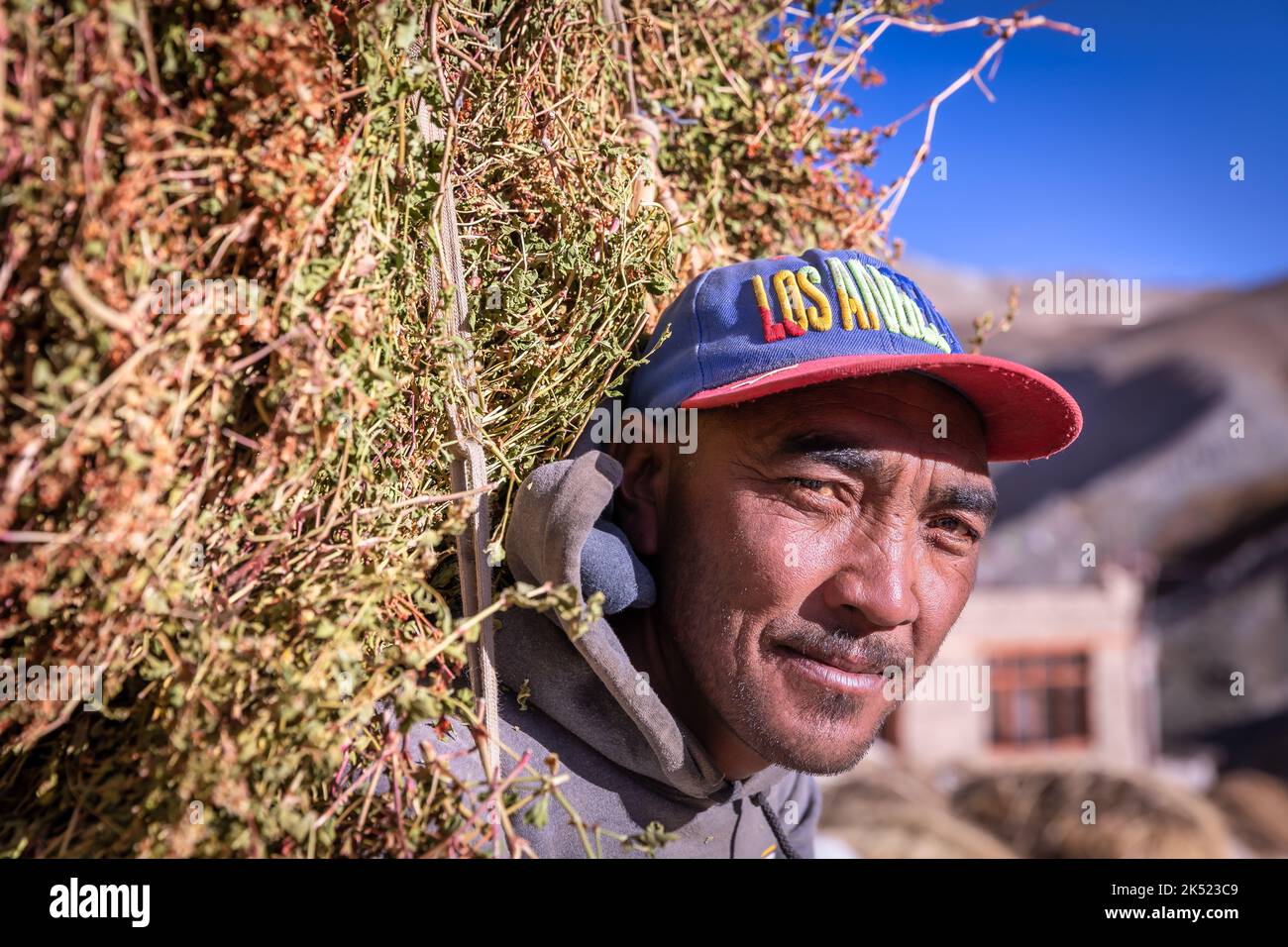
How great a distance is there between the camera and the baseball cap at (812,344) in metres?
1.39

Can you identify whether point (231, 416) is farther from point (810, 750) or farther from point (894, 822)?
point (894, 822)

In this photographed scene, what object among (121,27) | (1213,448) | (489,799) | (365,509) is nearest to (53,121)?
(121,27)

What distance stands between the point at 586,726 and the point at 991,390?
0.72 meters

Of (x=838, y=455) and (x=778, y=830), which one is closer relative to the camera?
(x=838, y=455)

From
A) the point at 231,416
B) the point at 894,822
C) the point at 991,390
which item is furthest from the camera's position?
the point at 894,822

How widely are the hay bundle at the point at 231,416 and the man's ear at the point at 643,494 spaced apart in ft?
0.73

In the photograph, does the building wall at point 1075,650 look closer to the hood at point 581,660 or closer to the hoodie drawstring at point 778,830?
the hoodie drawstring at point 778,830

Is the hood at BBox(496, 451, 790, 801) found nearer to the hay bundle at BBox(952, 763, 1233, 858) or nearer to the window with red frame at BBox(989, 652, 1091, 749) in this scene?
the hay bundle at BBox(952, 763, 1233, 858)

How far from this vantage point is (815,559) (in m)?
1.39

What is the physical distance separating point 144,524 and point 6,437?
5.3 inches

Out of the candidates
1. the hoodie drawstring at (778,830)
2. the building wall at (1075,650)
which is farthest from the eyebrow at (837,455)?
the building wall at (1075,650)

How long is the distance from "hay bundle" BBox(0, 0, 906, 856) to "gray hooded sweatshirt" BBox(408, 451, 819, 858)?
88 millimetres

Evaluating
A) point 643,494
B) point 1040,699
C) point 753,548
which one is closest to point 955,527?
point 753,548
